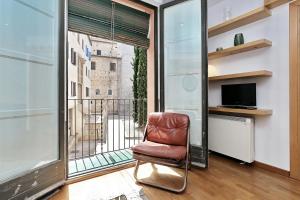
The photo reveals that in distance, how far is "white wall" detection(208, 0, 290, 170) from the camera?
88.9 inches

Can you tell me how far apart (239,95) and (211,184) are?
1373mm

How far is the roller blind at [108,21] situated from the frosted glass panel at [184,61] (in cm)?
41

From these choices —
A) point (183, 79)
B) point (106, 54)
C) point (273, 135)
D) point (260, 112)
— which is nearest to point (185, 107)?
point (183, 79)

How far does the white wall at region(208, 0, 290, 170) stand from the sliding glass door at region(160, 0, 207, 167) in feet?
2.28

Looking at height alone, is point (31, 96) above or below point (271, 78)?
below

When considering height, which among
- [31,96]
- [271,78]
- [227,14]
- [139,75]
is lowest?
[31,96]

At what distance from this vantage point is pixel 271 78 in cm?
239

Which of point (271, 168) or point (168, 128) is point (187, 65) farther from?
point (271, 168)

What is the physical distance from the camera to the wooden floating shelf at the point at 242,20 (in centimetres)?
232

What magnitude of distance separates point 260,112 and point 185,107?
99 cm

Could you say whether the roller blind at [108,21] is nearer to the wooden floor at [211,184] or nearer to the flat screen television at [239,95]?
the flat screen television at [239,95]

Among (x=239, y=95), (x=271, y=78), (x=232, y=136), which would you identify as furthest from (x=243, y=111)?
(x=271, y=78)

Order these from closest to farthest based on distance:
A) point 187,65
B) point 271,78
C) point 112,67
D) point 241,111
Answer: point 271,78, point 241,111, point 187,65, point 112,67

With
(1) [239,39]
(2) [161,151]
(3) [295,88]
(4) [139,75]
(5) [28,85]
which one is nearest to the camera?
(5) [28,85]
